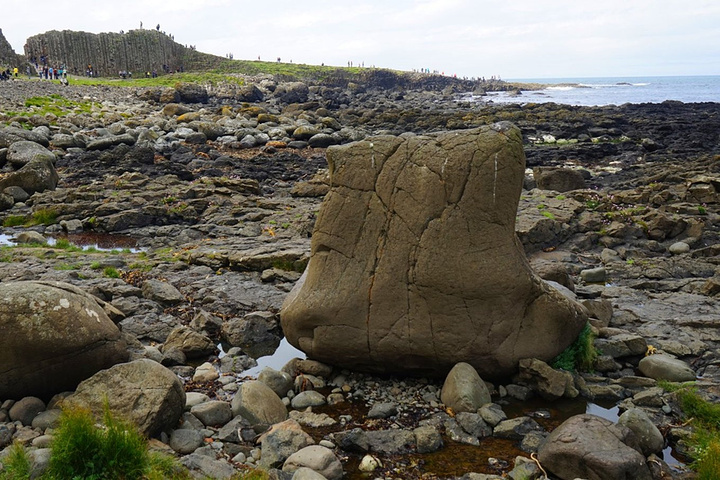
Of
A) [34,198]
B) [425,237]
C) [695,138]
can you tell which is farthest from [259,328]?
[695,138]

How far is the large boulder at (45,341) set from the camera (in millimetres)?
8094

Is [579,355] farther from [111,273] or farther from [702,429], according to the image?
[111,273]

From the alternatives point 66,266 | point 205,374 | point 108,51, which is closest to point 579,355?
point 205,374

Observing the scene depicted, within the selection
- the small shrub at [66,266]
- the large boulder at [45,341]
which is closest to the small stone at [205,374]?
the large boulder at [45,341]

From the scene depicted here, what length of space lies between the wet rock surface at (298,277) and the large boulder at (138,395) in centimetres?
16

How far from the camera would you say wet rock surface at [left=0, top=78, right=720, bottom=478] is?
8359mm

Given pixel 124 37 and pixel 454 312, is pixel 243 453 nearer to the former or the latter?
pixel 454 312

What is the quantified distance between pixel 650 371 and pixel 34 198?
2458 cm

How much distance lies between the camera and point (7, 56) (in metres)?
88.1

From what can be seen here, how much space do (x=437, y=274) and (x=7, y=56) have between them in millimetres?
99500

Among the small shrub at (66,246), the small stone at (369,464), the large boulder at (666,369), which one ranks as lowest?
the small stone at (369,464)

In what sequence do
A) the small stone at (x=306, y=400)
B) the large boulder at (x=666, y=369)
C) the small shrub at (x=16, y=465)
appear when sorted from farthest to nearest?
the large boulder at (x=666, y=369)
the small stone at (x=306, y=400)
the small shrub at (x=16, y=465)

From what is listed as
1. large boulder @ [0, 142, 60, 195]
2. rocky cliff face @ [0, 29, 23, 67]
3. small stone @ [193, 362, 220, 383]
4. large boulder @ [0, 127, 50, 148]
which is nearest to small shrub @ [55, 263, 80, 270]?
small stone @ [193, 362, 220, 383]

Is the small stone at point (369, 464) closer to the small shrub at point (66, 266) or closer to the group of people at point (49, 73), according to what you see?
the small shrub at point (66, 266)
